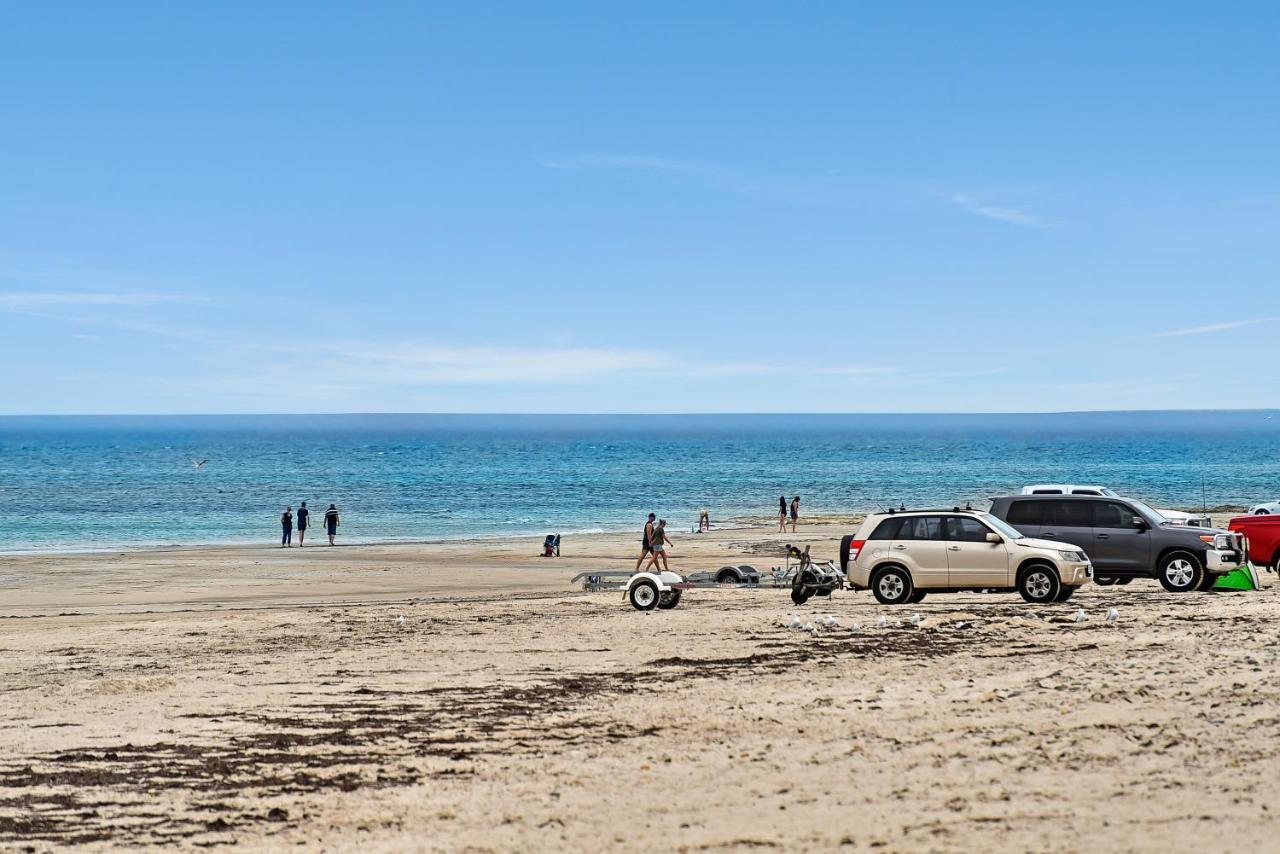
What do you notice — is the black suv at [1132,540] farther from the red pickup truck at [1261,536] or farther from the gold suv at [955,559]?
the red pickup truck at [1261,536]

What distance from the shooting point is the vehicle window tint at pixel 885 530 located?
22.4 metres

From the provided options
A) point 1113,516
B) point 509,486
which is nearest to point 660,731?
point 1113,516

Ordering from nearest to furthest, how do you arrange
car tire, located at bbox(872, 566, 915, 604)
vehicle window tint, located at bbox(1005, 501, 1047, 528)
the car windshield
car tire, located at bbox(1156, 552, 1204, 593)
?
the car windshield, car tire, located at bbox(872, 566, 915, 604), car tire, located at bbox(1156, 552, 1204, 593), vehicle window tint, located at bbox(1005, 501, 1047, 528)

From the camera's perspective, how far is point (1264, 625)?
17469 mm

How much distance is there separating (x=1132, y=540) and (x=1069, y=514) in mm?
1159

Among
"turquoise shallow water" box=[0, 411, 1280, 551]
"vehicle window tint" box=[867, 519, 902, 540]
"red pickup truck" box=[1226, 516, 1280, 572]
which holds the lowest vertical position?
"turquoise shallow water" box=[0, 411, 1280, 551]

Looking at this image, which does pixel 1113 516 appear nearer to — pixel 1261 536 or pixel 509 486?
pixel 1261 536

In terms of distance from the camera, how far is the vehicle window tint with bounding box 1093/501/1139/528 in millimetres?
23688

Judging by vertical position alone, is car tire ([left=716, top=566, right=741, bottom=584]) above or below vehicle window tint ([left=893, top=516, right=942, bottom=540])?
below

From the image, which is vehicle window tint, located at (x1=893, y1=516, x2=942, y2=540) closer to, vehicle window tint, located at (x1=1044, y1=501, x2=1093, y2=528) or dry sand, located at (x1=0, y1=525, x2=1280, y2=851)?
dry sand, located at (x1=0, y1=525, x2=1280, y2=851)

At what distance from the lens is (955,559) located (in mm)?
22031

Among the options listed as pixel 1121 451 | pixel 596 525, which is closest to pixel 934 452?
pixel 1121 451

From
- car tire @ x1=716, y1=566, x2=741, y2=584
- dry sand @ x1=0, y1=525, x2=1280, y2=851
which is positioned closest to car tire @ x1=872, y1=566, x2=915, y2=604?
dry sand @ x1=0, y1=525, x2=1280, y2=851

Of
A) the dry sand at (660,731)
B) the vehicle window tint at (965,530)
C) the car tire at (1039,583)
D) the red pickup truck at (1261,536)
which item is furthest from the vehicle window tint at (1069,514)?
the red pickup truck at (1261,536)
